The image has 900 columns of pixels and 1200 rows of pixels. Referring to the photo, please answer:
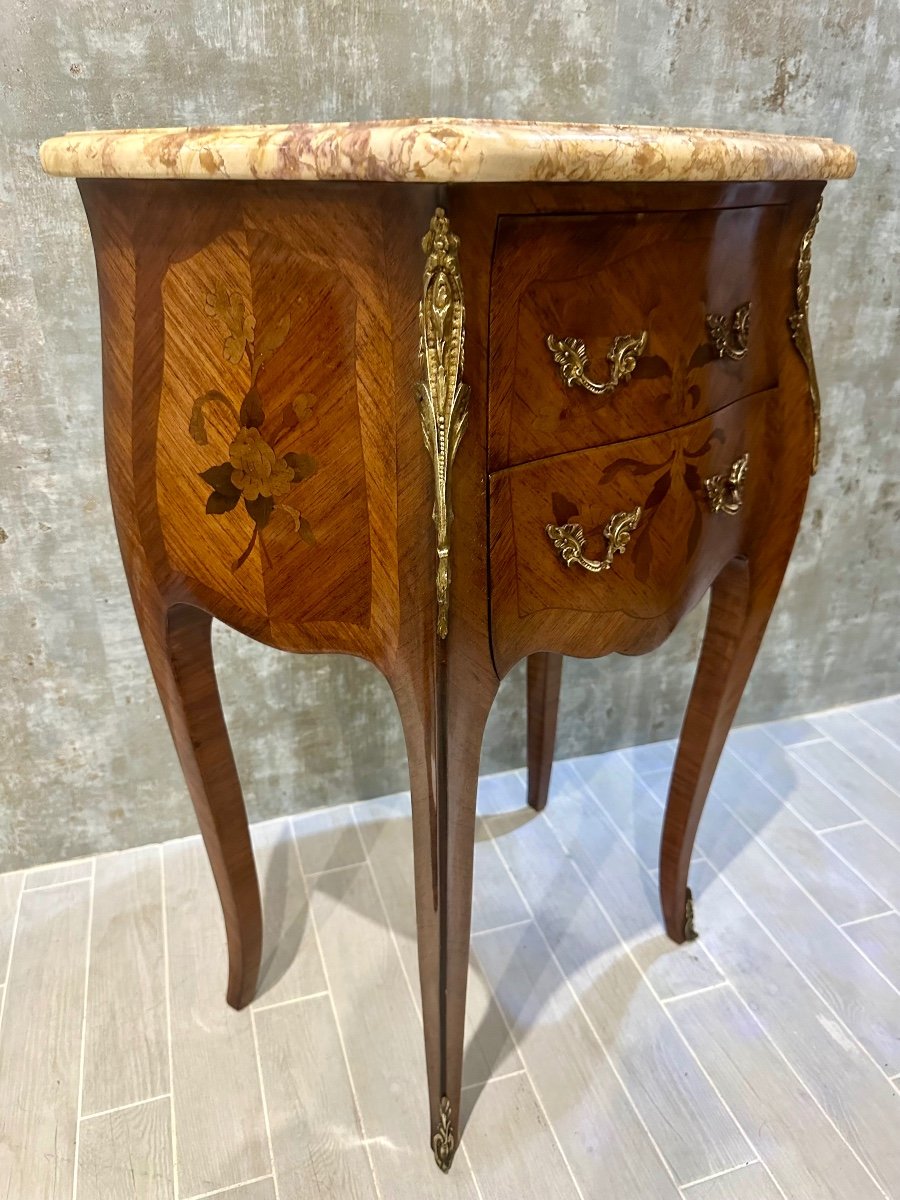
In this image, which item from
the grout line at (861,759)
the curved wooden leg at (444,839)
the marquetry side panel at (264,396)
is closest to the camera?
the marquetry side panel at (264,396)

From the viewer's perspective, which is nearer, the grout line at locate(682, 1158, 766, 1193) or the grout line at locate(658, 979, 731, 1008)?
the grout line at locate(682, 1158, 766, 1193)

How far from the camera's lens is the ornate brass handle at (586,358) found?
609mm

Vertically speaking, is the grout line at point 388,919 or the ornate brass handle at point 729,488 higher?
the ornate brass handle at point 729,488

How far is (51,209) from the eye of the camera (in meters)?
0.95

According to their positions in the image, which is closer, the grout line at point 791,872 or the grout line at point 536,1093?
the grout line at point 536,1093

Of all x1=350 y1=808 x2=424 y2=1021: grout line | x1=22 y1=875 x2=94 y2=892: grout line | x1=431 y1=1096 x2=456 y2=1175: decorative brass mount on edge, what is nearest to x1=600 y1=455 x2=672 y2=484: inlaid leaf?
x1=350 y1=808 x2=424 y2=1021: grout line

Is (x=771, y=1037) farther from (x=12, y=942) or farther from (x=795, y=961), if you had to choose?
(x=12, y=942)

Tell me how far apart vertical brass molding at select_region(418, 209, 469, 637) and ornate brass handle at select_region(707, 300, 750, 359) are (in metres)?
0.24

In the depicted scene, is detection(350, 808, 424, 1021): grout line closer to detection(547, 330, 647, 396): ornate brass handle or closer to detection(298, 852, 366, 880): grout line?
detection(298, 852, 366, 880): grout line

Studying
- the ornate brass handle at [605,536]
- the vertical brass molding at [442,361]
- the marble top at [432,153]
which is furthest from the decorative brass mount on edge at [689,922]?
the marble top at [432,153]

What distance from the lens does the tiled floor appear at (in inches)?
35.8

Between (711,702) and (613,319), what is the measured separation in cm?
54

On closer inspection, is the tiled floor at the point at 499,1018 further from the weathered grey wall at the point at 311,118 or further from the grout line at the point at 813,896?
the weathered grey wall at the point at 311,118

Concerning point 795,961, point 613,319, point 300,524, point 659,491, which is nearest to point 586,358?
point 613,319
